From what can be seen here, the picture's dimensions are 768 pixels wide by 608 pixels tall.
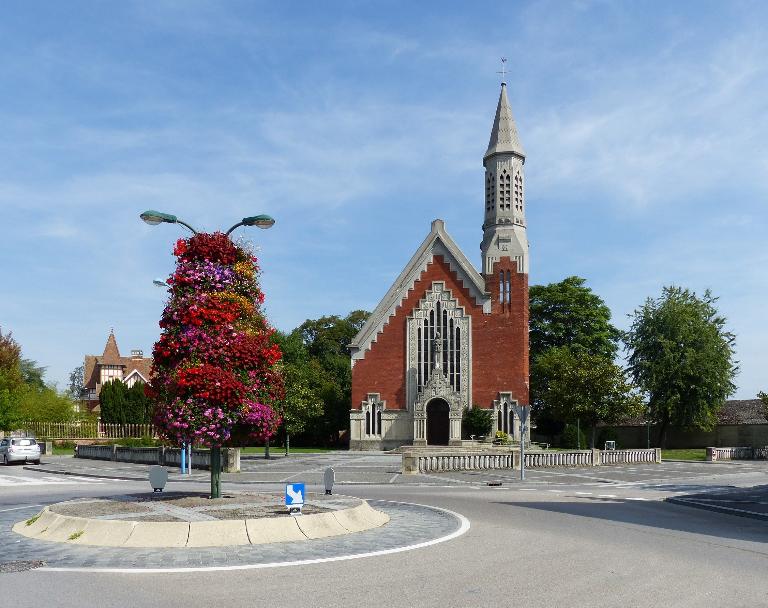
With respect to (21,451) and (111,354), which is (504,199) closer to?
(21,451)

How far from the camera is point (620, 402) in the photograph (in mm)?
46969

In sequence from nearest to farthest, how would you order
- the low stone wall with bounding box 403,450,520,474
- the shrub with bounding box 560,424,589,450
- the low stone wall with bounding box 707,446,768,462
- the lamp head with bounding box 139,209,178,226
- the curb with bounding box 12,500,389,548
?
the curb with bounding box 12,500,389,548
the lamp head with bounding box 139,209,178,226
the low stone wall with bounding box 403,450,520,474
the low stone wall with bounding box 707,446,768,462
the shrub with bounding box 560,424,589,450

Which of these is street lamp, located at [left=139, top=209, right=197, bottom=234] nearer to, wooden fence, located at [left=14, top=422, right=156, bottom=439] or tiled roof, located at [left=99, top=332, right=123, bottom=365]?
wooden fence, located at [left=14, top=422, right=156, bottom=439]

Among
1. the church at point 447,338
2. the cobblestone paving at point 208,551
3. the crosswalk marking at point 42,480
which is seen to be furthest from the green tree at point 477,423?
the cobblestone paving at point 208,551

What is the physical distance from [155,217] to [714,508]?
47.3ft

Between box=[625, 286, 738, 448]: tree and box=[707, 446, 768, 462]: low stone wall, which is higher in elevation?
box=[625, 286, 738, 448]: tree

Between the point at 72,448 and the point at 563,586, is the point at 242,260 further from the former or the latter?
the point at 72,448

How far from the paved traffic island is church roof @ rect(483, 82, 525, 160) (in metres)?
46.3

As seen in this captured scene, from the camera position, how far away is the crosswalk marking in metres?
26.5

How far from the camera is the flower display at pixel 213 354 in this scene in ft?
46.2

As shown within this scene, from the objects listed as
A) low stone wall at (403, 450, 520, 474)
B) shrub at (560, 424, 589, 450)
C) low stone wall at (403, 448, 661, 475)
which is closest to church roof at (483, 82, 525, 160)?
shrub at (560, 424, 589, 450)

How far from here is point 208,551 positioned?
421 inches

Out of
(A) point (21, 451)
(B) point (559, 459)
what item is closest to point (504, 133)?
(B) point (559, 459)

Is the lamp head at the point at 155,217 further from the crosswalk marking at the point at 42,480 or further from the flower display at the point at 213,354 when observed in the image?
the crosswalk marking at the point at 42,480
